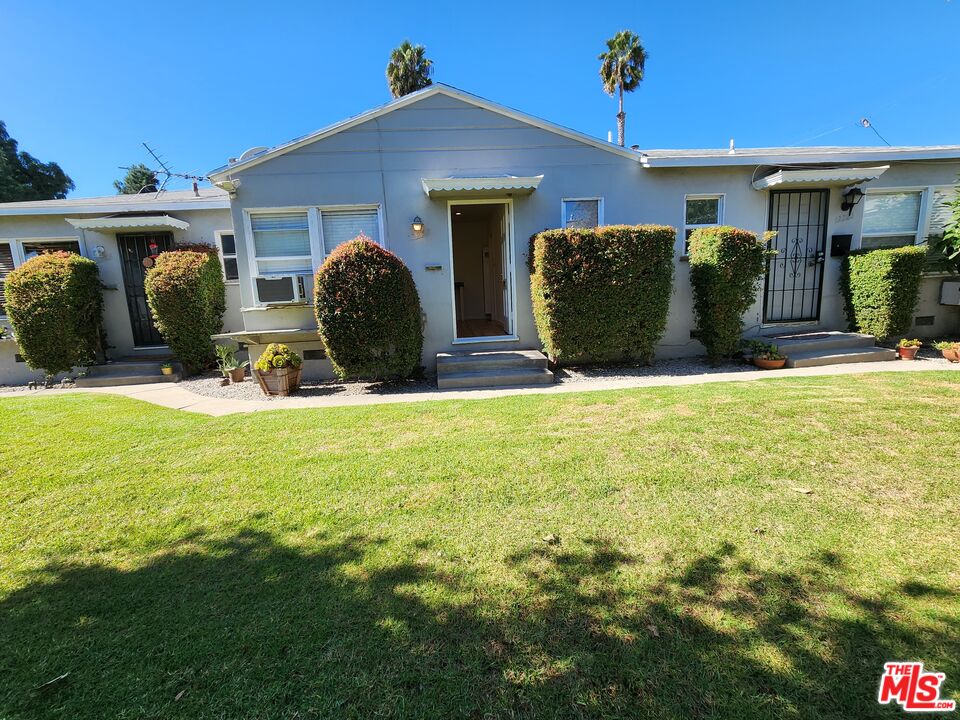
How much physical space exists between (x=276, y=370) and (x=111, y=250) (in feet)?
19.8

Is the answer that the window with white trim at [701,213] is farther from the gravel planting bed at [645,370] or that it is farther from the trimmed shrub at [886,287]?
the trimmed shrub at [886,287]

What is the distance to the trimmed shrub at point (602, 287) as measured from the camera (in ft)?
22.1

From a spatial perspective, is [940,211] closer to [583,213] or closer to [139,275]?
[583,213]

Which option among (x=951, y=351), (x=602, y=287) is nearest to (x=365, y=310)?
(x=602, y=287)

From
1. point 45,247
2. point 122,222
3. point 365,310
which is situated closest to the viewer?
point 365,310

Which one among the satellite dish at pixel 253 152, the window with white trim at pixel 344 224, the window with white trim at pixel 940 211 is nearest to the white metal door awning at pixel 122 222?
the satellite dish at pixel 253 152

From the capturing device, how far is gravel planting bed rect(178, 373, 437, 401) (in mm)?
6668

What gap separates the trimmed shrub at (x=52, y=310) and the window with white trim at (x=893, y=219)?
51.2 feet

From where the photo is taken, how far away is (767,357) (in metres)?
7.15

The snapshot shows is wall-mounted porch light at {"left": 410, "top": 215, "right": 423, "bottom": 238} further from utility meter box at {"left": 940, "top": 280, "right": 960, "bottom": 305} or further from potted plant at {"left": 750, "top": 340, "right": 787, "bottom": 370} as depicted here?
utility meter box at {"left": 940, "top": 280, "right": 960, "bottom": 305}

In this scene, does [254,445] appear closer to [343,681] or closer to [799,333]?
[343,681]

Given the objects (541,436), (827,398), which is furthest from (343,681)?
(827,398)

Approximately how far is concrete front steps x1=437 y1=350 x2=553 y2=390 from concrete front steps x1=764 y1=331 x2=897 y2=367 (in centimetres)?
435

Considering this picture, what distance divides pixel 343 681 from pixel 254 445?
122 inches
